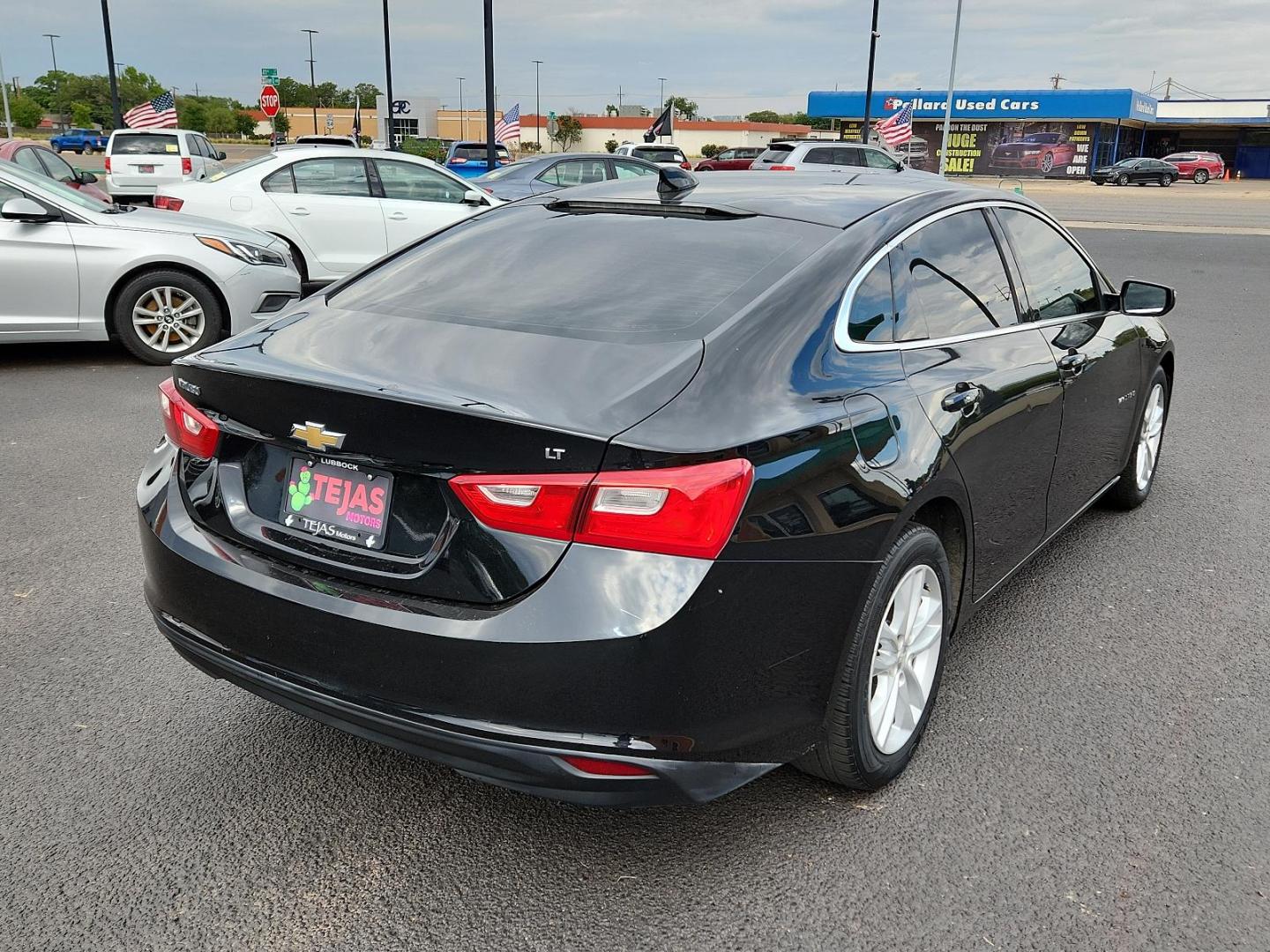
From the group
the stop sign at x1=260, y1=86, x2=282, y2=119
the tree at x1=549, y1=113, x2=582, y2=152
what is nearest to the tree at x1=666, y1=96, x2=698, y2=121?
the tree at x1=549, y1=113, x2=582, y2=152

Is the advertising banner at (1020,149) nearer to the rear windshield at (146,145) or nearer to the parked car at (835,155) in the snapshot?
the parked car at (835,155)

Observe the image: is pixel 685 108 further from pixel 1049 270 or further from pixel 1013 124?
pixel 1049 270

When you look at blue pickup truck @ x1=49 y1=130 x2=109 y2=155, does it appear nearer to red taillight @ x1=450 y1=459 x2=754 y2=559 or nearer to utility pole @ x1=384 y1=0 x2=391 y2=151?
utility pole @ x1=384 y1=0 x2=391 y2=151

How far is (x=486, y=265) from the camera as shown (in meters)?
3.25

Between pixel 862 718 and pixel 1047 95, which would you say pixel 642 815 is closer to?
pixel 862 718

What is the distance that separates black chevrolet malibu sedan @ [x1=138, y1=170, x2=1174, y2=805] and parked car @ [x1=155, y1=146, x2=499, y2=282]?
823 centimetres

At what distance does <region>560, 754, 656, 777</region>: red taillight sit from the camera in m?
2.28

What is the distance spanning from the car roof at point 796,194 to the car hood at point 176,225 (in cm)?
552

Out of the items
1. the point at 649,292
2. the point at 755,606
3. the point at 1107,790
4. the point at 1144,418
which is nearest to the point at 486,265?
the point at 649,292

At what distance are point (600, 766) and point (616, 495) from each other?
574 mm

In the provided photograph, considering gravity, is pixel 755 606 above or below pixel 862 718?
above

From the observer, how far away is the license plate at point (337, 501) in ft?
7.91

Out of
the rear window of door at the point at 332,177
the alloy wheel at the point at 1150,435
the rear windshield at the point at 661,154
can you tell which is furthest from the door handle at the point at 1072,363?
the rear windshield at the point at 661,154

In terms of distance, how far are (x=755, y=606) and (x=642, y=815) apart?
→ 831 millimetres
